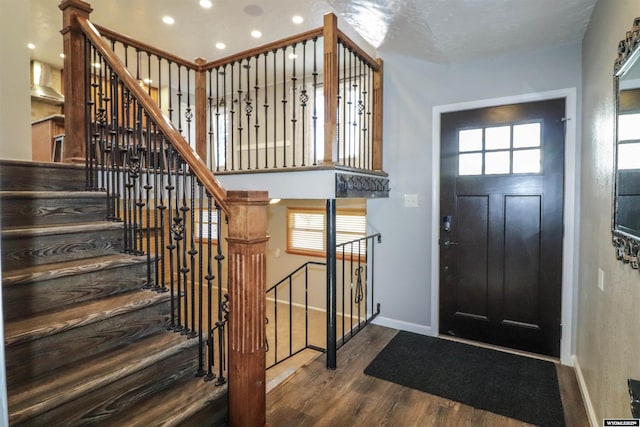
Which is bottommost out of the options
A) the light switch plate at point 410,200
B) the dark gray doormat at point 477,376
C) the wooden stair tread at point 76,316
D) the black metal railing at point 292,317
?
the black metal railing at point 292,317

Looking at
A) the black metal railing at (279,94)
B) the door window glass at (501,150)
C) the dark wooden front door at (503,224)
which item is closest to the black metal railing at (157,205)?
the black metal railing at (279,94)

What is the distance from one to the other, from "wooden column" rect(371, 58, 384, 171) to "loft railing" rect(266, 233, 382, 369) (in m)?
0.77

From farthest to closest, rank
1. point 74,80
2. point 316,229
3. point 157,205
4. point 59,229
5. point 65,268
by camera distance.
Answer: point 316,229
point 74,80
point 157,205
point 59,229
point 65,268

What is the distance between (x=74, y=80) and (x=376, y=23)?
224cm

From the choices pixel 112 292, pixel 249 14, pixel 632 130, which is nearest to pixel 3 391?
pixel 112 292

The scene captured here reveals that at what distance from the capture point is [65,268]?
5.66 ft

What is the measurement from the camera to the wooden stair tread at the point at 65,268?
157 centimetres

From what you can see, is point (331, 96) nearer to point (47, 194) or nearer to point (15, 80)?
point (47, 194)

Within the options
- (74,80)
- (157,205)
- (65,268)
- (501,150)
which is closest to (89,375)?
(65,268)

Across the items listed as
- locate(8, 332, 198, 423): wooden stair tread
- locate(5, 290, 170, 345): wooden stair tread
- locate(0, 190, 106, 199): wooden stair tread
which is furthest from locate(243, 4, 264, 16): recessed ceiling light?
locate(8, 332, 198, 423): wooden stair tread

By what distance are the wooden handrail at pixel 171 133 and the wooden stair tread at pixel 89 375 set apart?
2.52 feet

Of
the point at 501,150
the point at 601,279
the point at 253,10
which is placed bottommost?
the point at 601,279

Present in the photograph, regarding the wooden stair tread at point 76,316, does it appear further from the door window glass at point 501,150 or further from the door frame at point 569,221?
the door frame at point 569,221

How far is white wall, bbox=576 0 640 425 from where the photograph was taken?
1.54 meters
